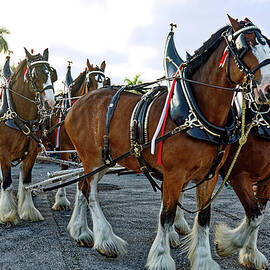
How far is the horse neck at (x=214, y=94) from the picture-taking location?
2926mm

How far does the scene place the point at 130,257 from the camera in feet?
11.7

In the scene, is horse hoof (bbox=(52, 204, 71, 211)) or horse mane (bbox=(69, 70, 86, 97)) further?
horse mane (bbox=(69, 70, 86, 97))

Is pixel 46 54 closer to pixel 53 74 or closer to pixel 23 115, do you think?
pixel 53 74

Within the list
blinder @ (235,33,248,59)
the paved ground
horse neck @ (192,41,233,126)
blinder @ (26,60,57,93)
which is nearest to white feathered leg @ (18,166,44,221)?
the paved ground

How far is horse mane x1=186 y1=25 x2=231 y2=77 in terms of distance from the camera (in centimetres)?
301

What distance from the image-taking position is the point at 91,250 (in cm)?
379

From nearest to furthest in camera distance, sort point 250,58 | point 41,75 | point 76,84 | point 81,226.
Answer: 1. point 250,58
2. point 81,226
3. point 41,75
4. point 76,84

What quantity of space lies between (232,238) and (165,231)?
91 centimetres

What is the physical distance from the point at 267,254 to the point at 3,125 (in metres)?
3.78

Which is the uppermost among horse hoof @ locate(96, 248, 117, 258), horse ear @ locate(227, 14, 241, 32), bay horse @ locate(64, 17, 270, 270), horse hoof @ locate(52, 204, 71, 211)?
horse ear @ locate(227, 14, 241, 32)

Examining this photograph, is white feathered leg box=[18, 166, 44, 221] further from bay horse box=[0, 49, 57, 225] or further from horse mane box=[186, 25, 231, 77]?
horse mane box=[186, 25, 231, 77]

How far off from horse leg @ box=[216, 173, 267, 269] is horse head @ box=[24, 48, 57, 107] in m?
2.62

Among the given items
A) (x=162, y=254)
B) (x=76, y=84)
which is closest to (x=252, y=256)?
(x=162, y=254)

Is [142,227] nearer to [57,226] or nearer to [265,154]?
[57,226]
